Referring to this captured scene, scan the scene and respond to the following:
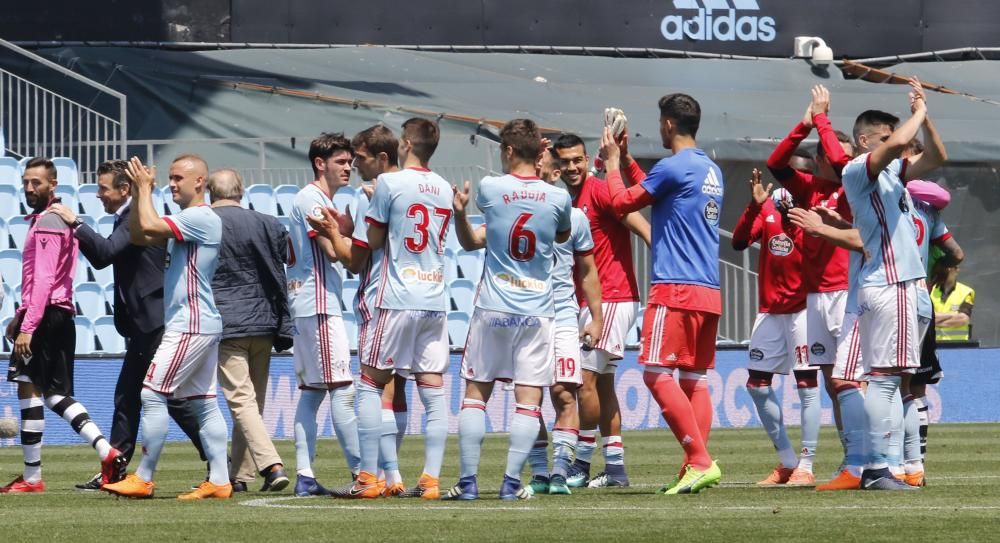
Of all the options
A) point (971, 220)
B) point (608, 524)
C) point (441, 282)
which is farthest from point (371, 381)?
point (971, 220)

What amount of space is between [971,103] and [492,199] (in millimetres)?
18042

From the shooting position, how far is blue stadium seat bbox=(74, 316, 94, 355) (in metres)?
17.2

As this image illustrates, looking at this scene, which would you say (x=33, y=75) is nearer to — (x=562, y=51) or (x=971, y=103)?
(x=562, y=51)

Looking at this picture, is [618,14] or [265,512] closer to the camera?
[265,512]

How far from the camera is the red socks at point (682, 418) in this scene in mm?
9109

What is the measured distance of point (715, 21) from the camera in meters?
27.0

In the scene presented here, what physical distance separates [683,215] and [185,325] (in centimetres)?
271

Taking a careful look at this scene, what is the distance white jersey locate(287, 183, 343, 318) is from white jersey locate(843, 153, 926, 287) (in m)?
2.89

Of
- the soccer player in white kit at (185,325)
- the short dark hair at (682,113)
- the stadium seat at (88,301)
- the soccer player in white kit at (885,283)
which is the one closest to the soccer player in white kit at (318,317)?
the soccer player in white kit at (185,325)

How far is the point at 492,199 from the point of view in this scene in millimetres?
8859

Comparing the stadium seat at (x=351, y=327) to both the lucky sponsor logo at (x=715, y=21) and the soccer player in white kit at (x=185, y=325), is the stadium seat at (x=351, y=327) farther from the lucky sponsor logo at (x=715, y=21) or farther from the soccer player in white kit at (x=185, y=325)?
the lucky sponsor logo at (x=715, y=21)

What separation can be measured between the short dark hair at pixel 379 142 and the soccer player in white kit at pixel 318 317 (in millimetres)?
404

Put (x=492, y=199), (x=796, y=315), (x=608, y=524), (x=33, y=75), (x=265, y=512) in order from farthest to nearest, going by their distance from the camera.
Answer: (x=33, y=75), (x=796, y=315), (x=492, y=199), (x=265, y=512), (x=608, y=524)

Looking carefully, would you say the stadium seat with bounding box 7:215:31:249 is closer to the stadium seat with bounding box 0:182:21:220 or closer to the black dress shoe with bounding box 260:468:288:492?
the stadium seat with bounding box 0:182:21:220
